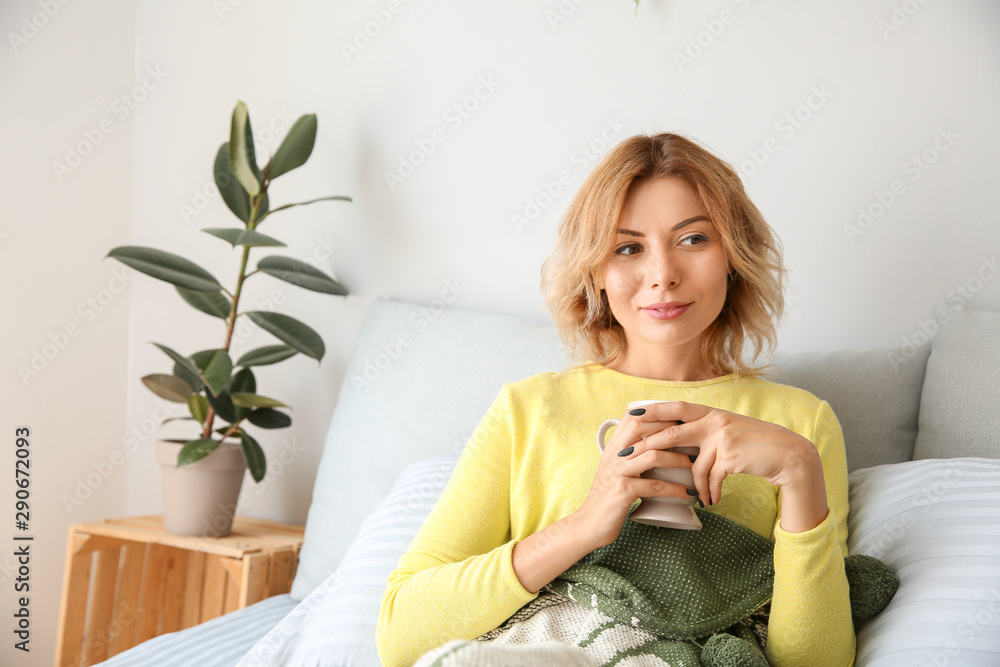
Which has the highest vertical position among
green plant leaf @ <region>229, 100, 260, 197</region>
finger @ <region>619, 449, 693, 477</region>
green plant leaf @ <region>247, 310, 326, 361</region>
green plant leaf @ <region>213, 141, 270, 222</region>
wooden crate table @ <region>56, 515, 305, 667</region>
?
green plant leaf @ <region>229, 100, 260, 197</region>

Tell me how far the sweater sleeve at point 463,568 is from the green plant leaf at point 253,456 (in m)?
0.86

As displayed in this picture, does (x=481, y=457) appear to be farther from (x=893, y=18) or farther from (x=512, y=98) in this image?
(x=893, y=18)

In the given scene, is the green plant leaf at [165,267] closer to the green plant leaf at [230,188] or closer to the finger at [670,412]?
the green plant leaf at [230,188]

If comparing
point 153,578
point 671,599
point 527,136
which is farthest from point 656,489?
point 153,578

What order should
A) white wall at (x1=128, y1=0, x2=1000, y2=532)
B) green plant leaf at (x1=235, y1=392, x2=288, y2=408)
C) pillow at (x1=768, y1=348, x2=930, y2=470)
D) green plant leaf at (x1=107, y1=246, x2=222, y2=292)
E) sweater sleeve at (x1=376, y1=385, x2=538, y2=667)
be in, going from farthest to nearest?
1. green plant leaf at (x1=235, y1=392, x2=288, y2=408)
2. green plant leaf at (x1=107, y1=246, x2=222, y2=292)
3. white wall at (x1=128, y1=0, x2=1000, y2=532)
4. pillow at (x1=768, y1=348, x2=930, y2=470)
5. sweater sleeve at (x1=376, y1=385, x2=538, y2=667)

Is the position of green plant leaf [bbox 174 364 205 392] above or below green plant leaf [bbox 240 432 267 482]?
above

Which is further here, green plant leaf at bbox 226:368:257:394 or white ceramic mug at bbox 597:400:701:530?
green plant leaf at bbox 226:368:257:394

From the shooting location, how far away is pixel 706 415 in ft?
2.94

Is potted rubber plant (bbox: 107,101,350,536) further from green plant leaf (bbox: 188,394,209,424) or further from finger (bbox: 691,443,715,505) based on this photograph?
finger (bbox: 691,443,715,505)

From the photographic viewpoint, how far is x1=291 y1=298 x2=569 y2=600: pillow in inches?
61.3

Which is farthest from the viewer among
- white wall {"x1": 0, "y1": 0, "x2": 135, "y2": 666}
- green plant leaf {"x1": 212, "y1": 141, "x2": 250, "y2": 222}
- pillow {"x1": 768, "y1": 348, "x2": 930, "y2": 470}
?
white wall {"x1": 0, "y1": 0, "x2": 135, "y2": 666}

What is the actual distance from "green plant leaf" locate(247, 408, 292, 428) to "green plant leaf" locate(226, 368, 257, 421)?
2cm

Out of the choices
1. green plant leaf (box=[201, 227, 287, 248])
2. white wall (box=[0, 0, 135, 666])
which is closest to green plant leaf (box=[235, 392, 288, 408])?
green plant leaf (box=[201, 227, 287, 248])

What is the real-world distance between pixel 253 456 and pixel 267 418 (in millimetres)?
106
